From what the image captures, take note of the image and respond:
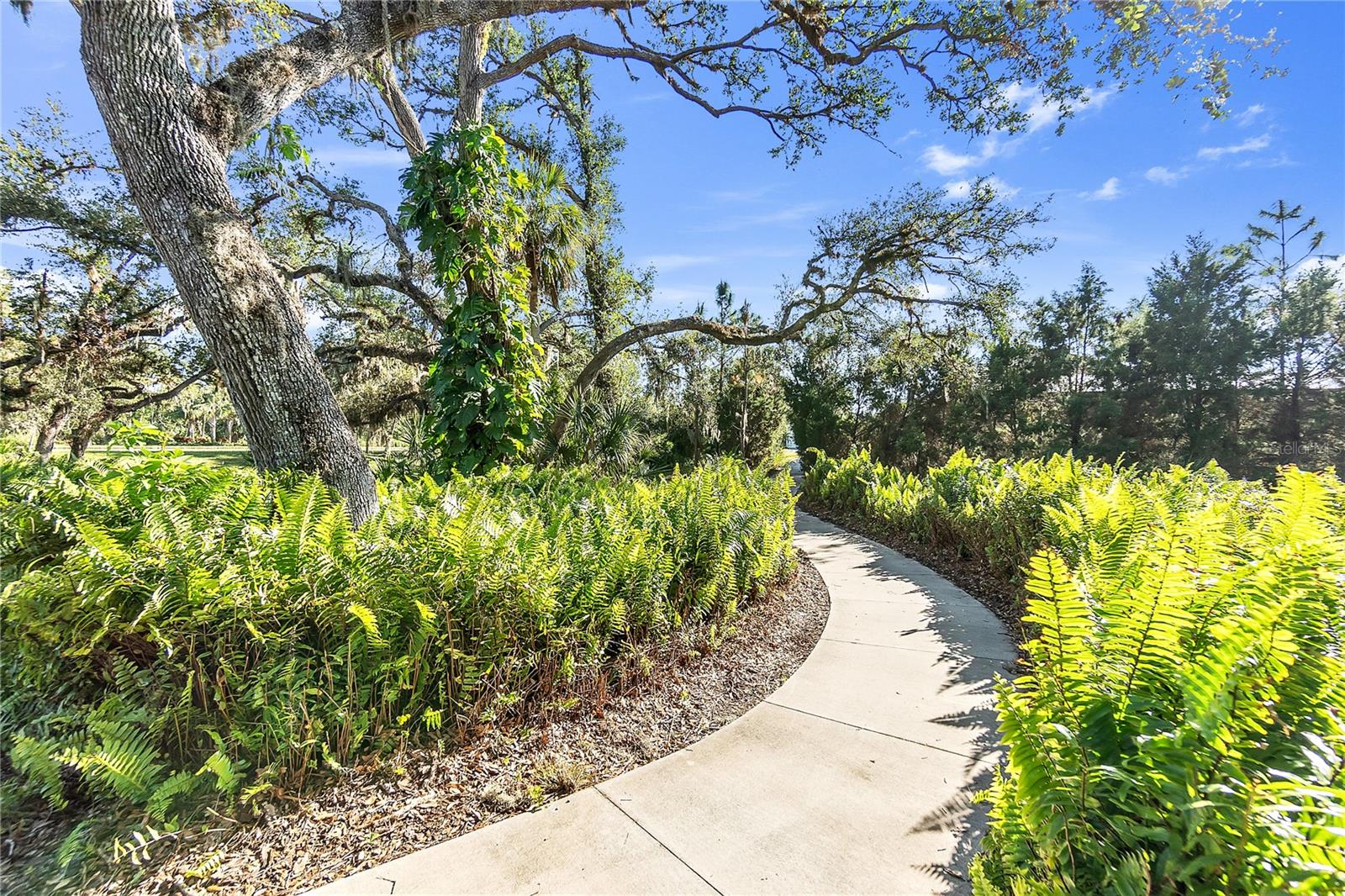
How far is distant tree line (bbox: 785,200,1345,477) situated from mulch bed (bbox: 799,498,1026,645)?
10.9 meters

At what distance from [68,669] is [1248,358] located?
3057cm

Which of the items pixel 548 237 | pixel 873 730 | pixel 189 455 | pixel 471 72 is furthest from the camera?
pixel 548 237

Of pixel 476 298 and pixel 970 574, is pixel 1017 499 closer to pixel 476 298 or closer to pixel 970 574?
pixel 970 574

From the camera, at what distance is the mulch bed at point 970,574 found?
4637mm

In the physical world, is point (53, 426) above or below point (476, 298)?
below

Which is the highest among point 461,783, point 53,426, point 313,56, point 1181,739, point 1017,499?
point 313,56

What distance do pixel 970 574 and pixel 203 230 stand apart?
24.9 ft

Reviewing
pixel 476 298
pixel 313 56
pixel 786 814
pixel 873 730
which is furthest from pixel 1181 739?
pixel 313 56

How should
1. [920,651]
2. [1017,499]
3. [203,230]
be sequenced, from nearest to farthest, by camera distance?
[203,230] < [920,651] < [1017,499]

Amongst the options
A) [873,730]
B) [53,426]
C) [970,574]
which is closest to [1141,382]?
[970,574]

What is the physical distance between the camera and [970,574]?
5879 millimetres

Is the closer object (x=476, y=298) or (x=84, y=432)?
(x=476, y=298)

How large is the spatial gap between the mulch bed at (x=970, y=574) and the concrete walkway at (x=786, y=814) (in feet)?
3.48

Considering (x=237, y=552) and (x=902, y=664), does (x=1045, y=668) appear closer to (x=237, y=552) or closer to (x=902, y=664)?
(x=902, y=664)
